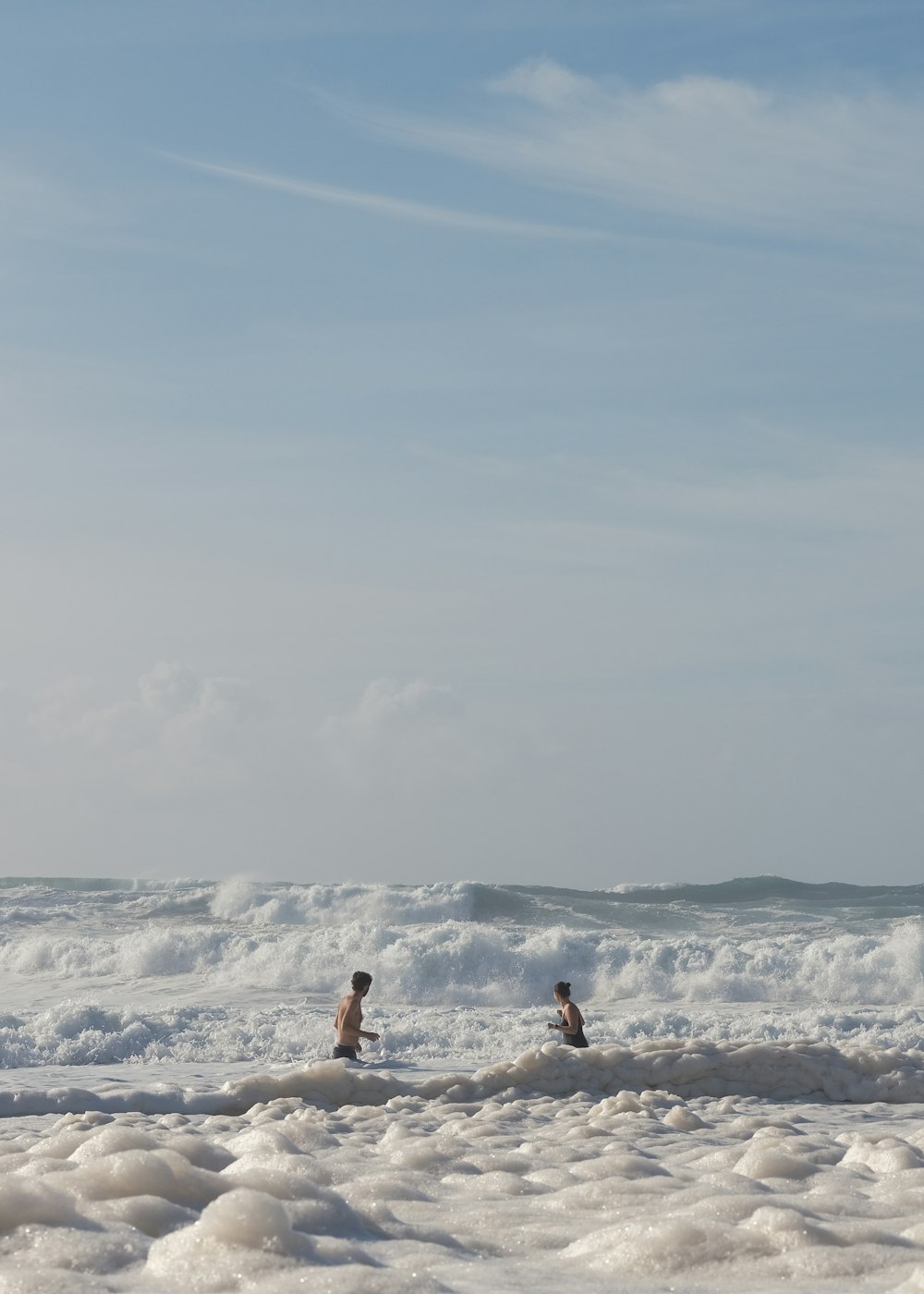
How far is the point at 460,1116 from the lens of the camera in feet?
23.5

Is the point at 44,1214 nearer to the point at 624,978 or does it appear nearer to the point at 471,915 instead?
the point at 624,978

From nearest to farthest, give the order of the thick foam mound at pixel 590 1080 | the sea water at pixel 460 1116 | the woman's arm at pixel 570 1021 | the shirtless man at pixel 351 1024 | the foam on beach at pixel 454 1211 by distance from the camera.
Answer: the foam on beach at pixel 454 1211
the sea water at pixel 460 1116
the thick foam mound at pixel 590 1080
the woman's arm at pixel 570 1021
the shirtless man at pixel 351 1024

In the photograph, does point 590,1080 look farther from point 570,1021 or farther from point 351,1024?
point 351,1024

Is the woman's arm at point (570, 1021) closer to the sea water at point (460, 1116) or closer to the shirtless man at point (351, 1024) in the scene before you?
the sea water at point (460, 1116)

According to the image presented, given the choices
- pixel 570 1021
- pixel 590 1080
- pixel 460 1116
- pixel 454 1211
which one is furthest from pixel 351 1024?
pixel 454 1211

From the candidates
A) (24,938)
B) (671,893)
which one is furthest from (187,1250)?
(671,893)

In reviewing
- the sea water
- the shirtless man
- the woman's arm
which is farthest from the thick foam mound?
the woman's arm

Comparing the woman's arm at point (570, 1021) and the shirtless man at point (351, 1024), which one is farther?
the shirtless man at point (351, 1024)

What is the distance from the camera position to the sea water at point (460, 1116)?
9.39 ft

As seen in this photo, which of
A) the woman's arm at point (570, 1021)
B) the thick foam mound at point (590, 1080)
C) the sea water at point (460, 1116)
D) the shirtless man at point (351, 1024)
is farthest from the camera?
the shirtless man at point (351, 1024)

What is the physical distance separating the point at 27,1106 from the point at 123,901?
22794 millimetres

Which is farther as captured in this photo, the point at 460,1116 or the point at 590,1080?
the point at 590,1080

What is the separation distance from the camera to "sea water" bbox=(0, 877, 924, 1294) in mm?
2863

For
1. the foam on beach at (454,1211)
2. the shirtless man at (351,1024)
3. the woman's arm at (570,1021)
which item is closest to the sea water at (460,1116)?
the foam on beach at (454,1211)
